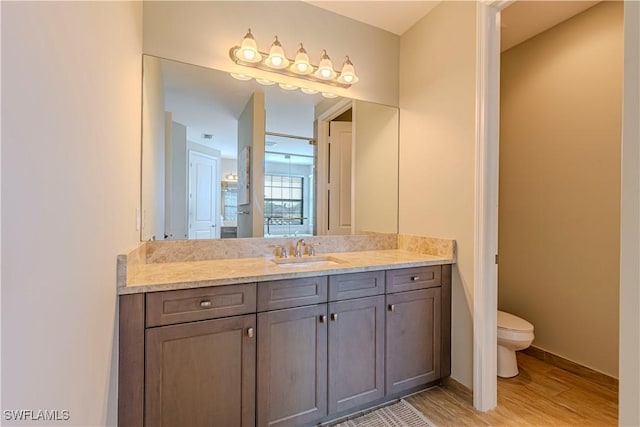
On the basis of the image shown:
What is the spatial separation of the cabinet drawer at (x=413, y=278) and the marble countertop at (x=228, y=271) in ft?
0.13

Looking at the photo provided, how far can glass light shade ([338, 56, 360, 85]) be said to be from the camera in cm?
212

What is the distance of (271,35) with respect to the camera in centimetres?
196

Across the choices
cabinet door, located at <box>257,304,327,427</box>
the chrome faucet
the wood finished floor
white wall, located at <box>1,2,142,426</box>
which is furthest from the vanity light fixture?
the wood finished floor

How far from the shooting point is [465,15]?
1.86 meters

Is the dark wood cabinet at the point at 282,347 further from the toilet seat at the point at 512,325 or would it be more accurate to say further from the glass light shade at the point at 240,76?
the glass light shade at the point at 240,76

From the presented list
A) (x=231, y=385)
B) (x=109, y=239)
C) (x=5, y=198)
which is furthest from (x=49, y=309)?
(x=231, y=385)

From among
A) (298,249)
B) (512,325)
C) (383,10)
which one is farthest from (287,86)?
(512,325)

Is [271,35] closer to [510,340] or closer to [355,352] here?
[355,352]

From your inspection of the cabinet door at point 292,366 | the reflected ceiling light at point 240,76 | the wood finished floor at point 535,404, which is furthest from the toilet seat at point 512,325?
the reflected ceiling light at point 240,76

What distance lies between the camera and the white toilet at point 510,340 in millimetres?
2010

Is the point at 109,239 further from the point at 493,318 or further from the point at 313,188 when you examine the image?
the point at 493,318

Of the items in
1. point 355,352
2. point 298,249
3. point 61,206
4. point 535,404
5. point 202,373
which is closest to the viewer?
point 61,206

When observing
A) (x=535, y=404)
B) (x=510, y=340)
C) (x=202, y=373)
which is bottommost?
(x=535, y=404)

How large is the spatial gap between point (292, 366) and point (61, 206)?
4.01 feet
